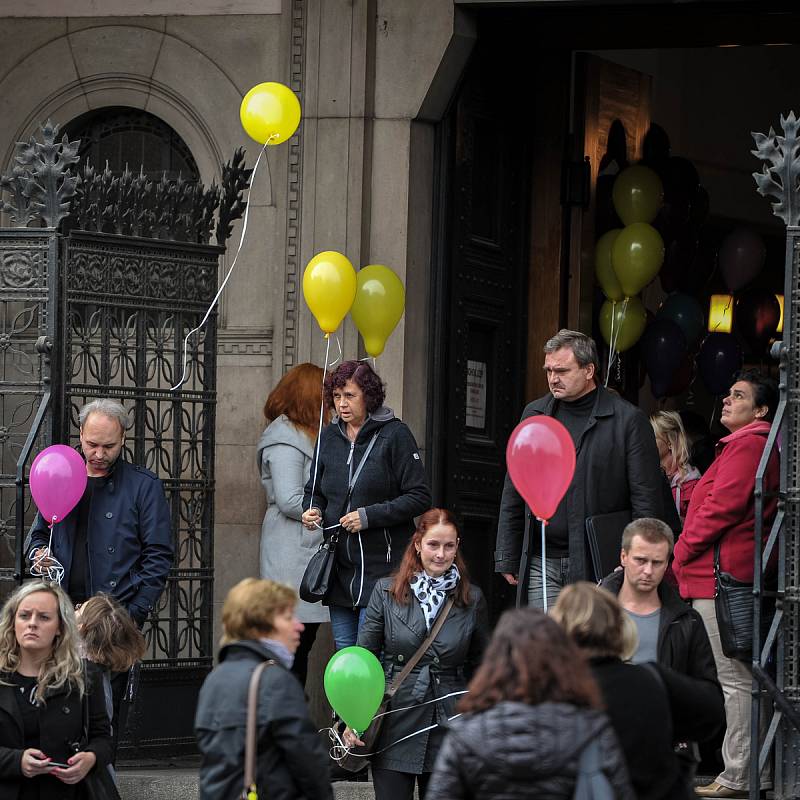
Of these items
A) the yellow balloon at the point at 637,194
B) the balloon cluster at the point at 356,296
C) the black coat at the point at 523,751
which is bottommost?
the black coat at the point at 523,751

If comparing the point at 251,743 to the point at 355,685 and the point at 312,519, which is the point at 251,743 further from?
the point at 312,519

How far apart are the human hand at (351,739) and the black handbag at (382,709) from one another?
0.03 meters

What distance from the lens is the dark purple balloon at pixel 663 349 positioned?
12820 millimetres

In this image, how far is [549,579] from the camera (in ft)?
28.9

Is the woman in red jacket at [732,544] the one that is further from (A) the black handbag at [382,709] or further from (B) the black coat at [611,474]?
(A) the black handbag at [382,709]

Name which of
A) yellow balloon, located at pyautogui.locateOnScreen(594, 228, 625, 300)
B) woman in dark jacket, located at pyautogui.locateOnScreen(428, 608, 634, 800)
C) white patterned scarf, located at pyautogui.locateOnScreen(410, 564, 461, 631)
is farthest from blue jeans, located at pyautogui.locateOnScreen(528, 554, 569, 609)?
yellow balloon, located at pyautogui.locateOnScreen(594, 228, 625, 300)

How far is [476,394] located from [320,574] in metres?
2.82

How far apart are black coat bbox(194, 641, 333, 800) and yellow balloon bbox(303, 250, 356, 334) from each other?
4398 mm

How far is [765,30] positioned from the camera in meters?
12.5

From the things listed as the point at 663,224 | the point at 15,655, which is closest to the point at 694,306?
the point at 663,224

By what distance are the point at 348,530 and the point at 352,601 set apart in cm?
35

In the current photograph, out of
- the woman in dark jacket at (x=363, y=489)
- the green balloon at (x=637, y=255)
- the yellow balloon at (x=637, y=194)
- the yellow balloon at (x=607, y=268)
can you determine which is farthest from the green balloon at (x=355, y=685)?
the yellow balloon at (x=637, y=194)

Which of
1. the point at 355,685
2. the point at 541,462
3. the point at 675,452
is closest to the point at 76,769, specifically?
the point at 355,685

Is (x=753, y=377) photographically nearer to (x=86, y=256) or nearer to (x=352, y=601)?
(x=352, y=601)
